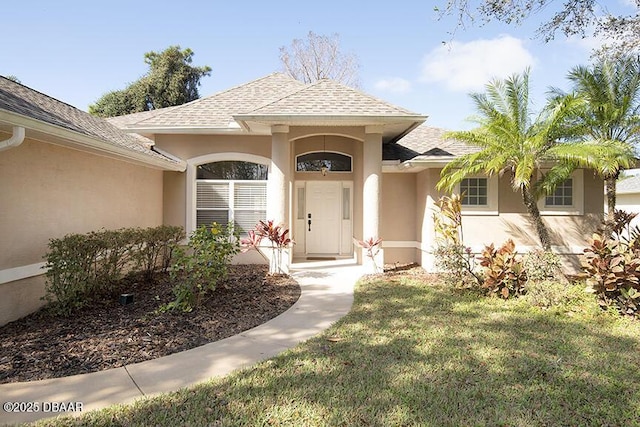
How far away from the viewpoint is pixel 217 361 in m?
4.25

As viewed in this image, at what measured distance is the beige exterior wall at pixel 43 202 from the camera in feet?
18.1

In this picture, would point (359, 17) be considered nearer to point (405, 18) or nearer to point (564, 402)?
point (405, 18)

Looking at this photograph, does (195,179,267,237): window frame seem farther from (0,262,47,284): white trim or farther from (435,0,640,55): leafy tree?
(435,0,640,55): leafy tree

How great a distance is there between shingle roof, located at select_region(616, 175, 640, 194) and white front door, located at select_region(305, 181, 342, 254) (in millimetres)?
17934

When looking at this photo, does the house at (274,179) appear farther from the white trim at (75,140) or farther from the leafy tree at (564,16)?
the leafy tree at (564,16)

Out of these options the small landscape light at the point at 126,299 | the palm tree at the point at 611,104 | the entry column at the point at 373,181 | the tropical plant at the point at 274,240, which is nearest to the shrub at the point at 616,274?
the palm tree at the point at 611,104

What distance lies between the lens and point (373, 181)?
929cm

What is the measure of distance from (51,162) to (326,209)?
24.7 ft

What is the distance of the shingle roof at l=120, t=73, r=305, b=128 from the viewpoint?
408 inches

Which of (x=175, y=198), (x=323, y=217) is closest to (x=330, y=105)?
(x=323, y=217)

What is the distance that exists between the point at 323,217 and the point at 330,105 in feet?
13.5

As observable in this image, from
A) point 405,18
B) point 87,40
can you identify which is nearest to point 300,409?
point 405,18

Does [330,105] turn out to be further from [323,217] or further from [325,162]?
[323,217]

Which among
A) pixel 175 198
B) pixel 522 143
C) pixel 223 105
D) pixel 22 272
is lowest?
pixel 22 272
